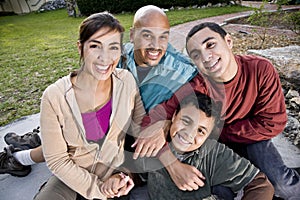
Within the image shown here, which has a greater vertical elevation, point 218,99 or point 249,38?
point 218,99

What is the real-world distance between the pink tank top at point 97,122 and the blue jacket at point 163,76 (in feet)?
0.98

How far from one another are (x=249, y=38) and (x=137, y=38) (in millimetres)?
4152

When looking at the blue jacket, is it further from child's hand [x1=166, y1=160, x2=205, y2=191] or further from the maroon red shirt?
child's hand [x1=166, y1=160, x2=205, y2=191]

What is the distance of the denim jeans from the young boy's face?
0.96 feet

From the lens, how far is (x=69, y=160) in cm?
144

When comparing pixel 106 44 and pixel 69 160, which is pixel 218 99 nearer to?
pixel 106 44

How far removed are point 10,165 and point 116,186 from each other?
828 millimetres

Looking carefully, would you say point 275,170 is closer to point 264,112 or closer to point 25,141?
point 264,112

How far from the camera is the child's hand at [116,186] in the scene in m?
1.43

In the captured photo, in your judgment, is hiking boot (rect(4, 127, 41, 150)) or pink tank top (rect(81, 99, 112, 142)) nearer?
pink tank top (rect(81, 99, 112, 142))

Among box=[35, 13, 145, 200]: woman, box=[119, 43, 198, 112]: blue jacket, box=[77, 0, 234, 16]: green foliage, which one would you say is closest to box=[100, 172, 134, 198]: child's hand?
box=[35, 13, 145, 200]: woman

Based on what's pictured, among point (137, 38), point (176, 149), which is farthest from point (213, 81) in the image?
point (137, 38)

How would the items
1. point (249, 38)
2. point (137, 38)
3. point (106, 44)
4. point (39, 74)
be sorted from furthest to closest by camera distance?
point (249, 38)
point (39, 74)
point (137, 38)
point (106, 44)

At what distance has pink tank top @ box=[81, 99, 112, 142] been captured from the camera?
1.47m
